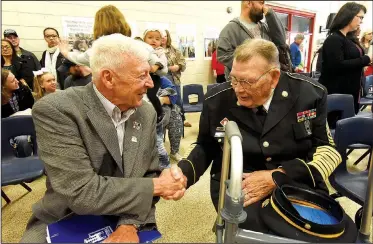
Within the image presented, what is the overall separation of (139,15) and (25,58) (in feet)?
7.05

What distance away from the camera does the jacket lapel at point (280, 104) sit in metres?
1.31

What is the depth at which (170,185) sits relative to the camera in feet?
3.88

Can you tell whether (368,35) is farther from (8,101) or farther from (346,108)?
(8,101)

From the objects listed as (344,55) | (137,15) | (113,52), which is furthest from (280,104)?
(137,15)

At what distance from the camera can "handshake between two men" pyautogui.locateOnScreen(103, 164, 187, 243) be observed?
3.41ft

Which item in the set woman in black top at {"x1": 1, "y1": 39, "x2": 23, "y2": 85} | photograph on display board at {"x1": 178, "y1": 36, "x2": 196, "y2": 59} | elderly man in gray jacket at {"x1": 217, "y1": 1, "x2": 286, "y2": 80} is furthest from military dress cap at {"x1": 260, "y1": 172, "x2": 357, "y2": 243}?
photograph on display board at {"x1": 178, "y1": 36, "x2": 196, "y2": 59}

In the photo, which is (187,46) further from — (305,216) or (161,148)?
(305,216)

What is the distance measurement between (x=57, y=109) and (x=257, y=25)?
6.38ft


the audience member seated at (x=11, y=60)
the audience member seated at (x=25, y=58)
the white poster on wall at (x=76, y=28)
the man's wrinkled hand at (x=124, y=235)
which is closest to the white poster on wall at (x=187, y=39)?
the white poster on wall at (x=76, y=28)

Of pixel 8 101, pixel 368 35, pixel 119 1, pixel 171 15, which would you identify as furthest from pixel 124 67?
pixel 368 35

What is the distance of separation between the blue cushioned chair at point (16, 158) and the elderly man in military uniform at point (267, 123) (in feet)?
4.43

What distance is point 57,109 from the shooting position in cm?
106

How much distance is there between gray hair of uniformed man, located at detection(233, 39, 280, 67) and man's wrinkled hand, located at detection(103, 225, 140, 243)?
896 mm

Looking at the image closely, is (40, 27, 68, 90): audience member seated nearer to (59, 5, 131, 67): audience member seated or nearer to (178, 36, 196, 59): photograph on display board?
(59, 5, 131, 67): audience member seated
